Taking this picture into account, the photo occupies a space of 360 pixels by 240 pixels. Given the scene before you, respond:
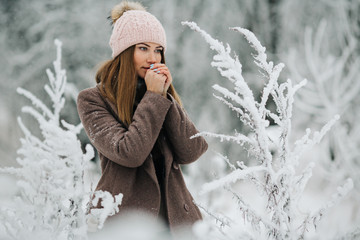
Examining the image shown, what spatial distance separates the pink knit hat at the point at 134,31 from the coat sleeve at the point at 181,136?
0.33m

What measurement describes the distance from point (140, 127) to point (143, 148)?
0.27 ft

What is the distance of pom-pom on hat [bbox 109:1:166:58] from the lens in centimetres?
162

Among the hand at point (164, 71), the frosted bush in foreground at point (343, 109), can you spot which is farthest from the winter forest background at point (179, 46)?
the hand at point (164, 71)

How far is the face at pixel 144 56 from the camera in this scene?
1613 mm

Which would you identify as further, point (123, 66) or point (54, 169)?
point (123, 66)

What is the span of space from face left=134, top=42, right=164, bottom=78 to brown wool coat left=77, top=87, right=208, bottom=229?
18 centimetres

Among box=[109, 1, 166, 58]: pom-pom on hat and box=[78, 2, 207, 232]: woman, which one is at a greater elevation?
box=[109, 1, 166, 58]: pom-pom on hat

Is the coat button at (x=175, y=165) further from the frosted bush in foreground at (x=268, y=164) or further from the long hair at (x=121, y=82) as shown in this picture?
the frosted bush in foreground at (x=268, y=164)

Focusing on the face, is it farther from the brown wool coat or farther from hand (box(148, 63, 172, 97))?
the brown wool coat

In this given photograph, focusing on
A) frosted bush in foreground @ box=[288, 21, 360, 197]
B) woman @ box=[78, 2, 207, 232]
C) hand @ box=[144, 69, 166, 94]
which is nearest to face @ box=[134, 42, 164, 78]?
woman @ box=[78, 2, 207, 232]

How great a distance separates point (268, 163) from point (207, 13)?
697 cm

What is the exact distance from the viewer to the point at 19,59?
22.7ft

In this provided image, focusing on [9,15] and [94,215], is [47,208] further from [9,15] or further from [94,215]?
[9,15]

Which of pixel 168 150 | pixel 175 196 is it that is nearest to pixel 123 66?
pixel 168 150
